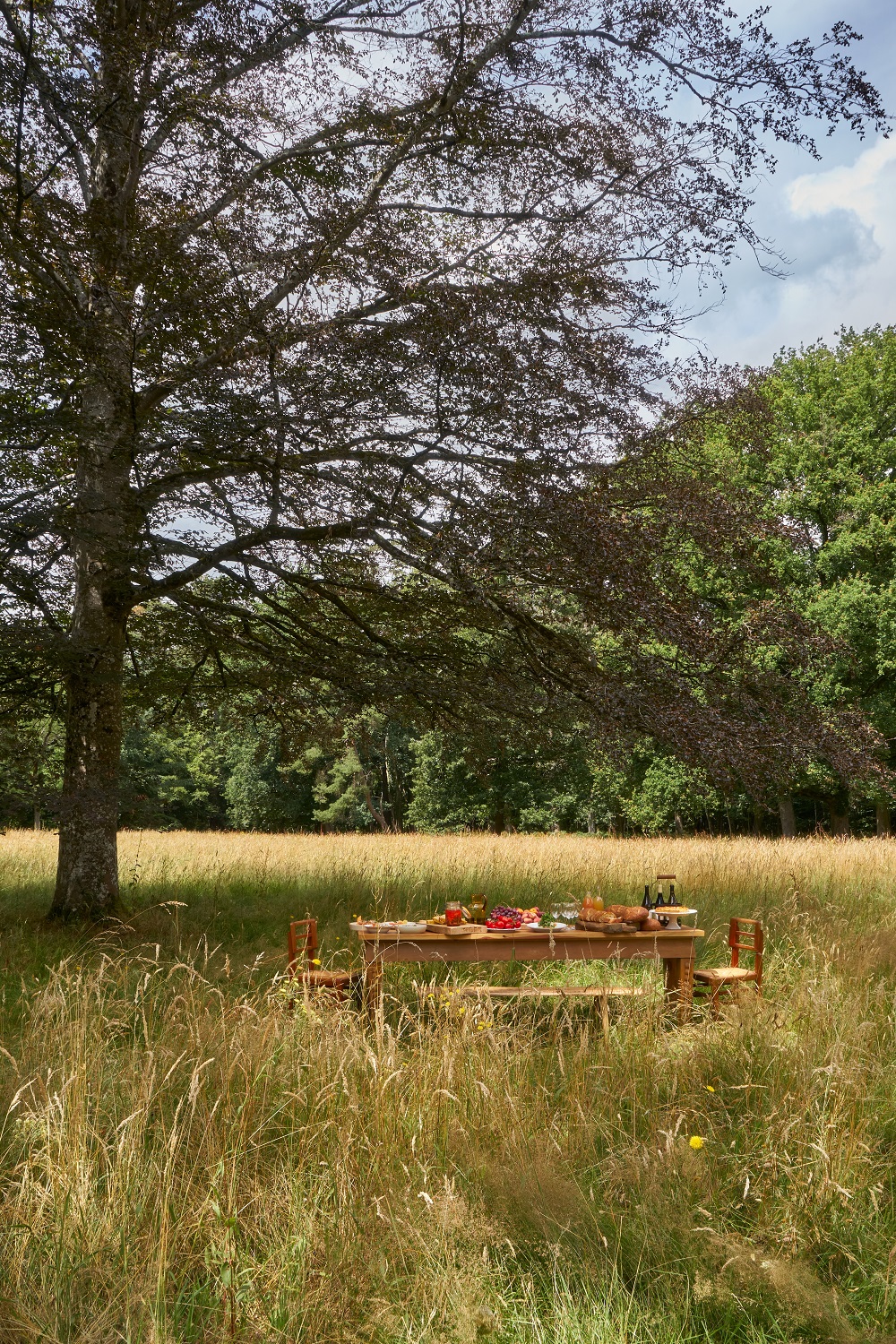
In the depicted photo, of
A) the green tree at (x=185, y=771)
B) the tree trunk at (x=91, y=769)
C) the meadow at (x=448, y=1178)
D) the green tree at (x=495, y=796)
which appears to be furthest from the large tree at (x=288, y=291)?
the green tree at (x=495, y=796)

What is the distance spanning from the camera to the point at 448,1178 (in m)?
3.04

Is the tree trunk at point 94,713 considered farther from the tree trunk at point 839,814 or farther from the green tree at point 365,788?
the green tree at point 365,788

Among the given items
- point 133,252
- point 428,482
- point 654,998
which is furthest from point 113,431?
point 654,998

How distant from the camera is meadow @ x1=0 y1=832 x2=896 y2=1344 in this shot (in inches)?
107

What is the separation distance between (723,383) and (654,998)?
16.9 feet

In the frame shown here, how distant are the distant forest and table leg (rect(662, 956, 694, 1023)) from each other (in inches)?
55.7

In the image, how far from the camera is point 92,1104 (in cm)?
366

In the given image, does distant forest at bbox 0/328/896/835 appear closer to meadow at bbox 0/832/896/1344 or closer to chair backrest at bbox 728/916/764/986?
chair backrest at bbox 728/916/764/986

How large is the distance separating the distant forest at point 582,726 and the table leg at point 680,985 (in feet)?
4.64

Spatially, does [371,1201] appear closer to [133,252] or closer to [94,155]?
[133,252]

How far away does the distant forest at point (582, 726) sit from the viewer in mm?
8672

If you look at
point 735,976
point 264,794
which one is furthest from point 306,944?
point 264,794

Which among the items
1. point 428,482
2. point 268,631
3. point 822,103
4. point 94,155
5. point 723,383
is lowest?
point 268,631

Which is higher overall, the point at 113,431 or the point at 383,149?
the point at 383,149
